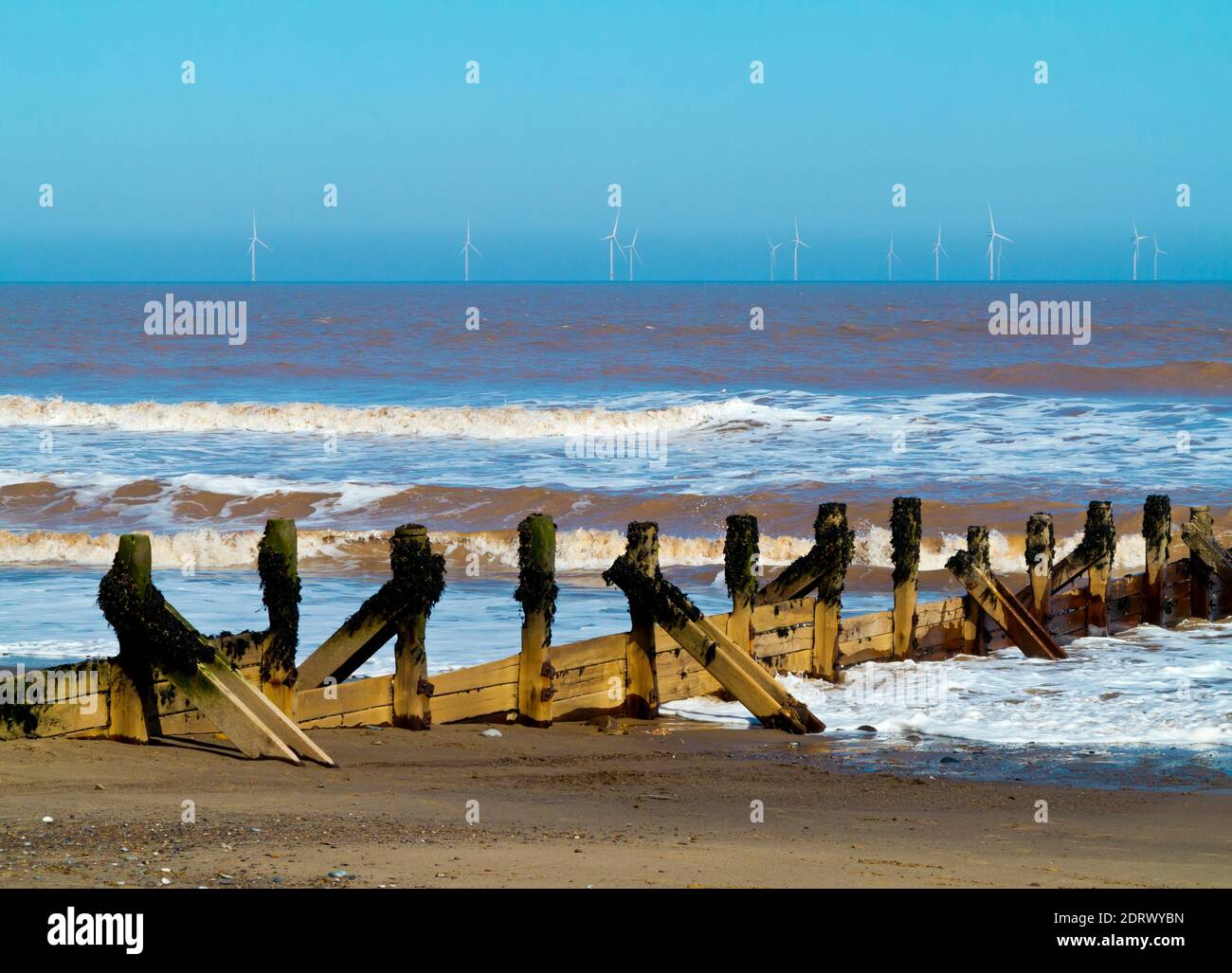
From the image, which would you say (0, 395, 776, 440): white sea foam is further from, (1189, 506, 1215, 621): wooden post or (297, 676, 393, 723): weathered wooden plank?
(297, 676, 393, 723): weathered wooden plank

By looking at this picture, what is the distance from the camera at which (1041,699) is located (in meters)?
11.6

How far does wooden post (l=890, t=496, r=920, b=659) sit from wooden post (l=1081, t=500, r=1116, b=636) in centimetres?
262

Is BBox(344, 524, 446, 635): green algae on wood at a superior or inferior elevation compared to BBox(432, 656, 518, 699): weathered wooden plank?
superior

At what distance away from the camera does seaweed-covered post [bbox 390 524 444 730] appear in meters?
8.99

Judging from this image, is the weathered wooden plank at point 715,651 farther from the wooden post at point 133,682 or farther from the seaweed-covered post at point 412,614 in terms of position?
the wooden post at point 133,682

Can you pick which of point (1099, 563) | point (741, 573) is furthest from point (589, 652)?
point (1099, 563)

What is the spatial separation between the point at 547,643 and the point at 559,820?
2901mm

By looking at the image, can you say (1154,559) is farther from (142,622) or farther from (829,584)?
(142,622)

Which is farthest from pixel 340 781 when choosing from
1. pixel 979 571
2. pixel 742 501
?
pixel 742 501

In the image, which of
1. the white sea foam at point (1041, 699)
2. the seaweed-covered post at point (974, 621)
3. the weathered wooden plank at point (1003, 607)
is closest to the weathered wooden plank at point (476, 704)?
the white sea foam at point (1041, 699)

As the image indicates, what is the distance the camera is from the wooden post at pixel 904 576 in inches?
502

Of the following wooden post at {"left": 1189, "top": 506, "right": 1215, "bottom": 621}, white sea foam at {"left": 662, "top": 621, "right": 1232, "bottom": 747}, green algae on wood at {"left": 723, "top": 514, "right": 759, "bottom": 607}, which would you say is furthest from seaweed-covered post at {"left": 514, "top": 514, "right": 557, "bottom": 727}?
wooden post at {"left": 1189, "top": 506, "right": 1215, "bottom": 621}

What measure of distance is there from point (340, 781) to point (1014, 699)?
239 inches
